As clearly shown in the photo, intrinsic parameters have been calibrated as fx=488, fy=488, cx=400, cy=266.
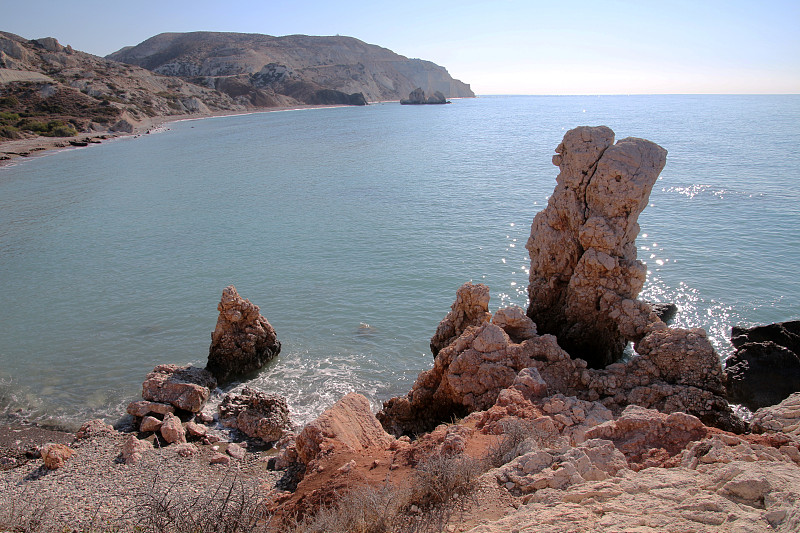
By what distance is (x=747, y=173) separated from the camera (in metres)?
31.3

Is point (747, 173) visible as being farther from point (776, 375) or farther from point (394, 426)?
point (394, 426)

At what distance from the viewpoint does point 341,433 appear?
723 cm

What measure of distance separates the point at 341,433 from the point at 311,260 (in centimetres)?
1207

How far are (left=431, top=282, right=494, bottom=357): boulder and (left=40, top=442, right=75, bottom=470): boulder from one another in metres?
7.39

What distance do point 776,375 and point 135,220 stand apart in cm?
2610

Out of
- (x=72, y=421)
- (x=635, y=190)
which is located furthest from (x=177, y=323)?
(x=635, y=190)

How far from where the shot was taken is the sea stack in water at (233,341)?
11.8 meters

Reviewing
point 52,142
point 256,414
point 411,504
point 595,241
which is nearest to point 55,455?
point 256,414

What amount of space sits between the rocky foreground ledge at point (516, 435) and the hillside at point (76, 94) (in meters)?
58.9

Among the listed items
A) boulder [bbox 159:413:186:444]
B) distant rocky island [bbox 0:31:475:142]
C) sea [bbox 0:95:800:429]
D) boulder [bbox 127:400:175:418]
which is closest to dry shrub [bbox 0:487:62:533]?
boulder [bbox 159:413:186:444]

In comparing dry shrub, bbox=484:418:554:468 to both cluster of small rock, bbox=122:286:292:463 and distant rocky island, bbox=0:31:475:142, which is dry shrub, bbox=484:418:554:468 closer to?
cluster of small rock, bbox=122:286:292:463

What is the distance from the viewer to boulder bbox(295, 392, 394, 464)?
279 inches

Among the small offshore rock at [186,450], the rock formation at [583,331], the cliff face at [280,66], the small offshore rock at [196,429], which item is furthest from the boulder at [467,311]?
the cliff face at [280,66]

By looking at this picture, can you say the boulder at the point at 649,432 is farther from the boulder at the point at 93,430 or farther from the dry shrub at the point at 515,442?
the boulder at the point at 93,430
